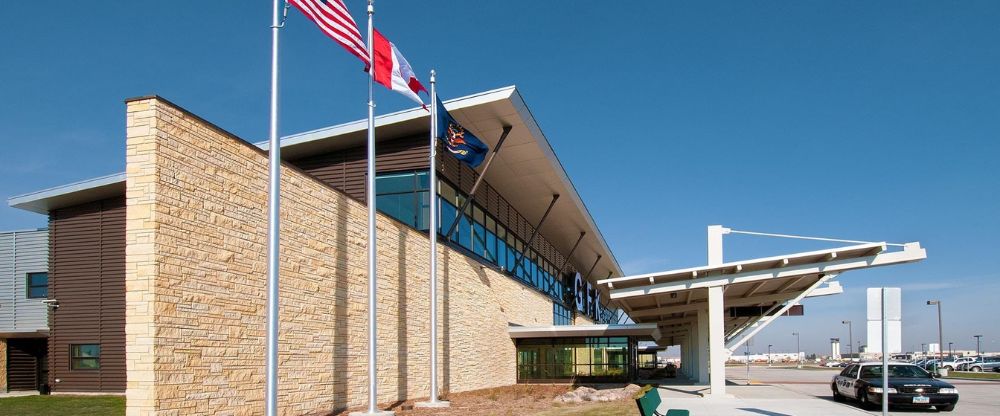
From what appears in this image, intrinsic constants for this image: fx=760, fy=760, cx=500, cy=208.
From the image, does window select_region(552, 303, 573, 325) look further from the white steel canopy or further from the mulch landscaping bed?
the mulch landscaping bed

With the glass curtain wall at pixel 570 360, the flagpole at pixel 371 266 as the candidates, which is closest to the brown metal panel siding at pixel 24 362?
the glass curtain wall at pixel 570 360

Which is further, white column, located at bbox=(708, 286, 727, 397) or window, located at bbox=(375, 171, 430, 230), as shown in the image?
window, located at bbox=(375, 171, 430, 230)

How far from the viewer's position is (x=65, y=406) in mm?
19703

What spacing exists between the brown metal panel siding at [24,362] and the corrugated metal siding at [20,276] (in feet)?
4.89

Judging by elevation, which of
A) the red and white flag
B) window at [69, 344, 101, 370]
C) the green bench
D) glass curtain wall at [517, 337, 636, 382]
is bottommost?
glass curtain wall at [517, 337, 636, 382]

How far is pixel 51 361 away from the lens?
2580 cm

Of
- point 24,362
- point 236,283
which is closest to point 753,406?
point 236,283

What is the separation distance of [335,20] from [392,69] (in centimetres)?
311

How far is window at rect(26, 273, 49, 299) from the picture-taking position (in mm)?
28562

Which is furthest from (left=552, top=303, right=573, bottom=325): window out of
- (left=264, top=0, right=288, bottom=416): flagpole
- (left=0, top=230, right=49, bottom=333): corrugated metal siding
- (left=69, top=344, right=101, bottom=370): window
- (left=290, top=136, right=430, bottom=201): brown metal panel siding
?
(left=264, top=0, right=288, bottom=416): flagpole

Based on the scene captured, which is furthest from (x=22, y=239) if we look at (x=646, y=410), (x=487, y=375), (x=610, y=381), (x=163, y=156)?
(x=646, y=410)

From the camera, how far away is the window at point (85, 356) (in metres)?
25.5

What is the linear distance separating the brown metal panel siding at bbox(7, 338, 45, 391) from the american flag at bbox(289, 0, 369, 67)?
2285 cm

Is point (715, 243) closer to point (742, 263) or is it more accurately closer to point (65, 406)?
point (742, 263)
